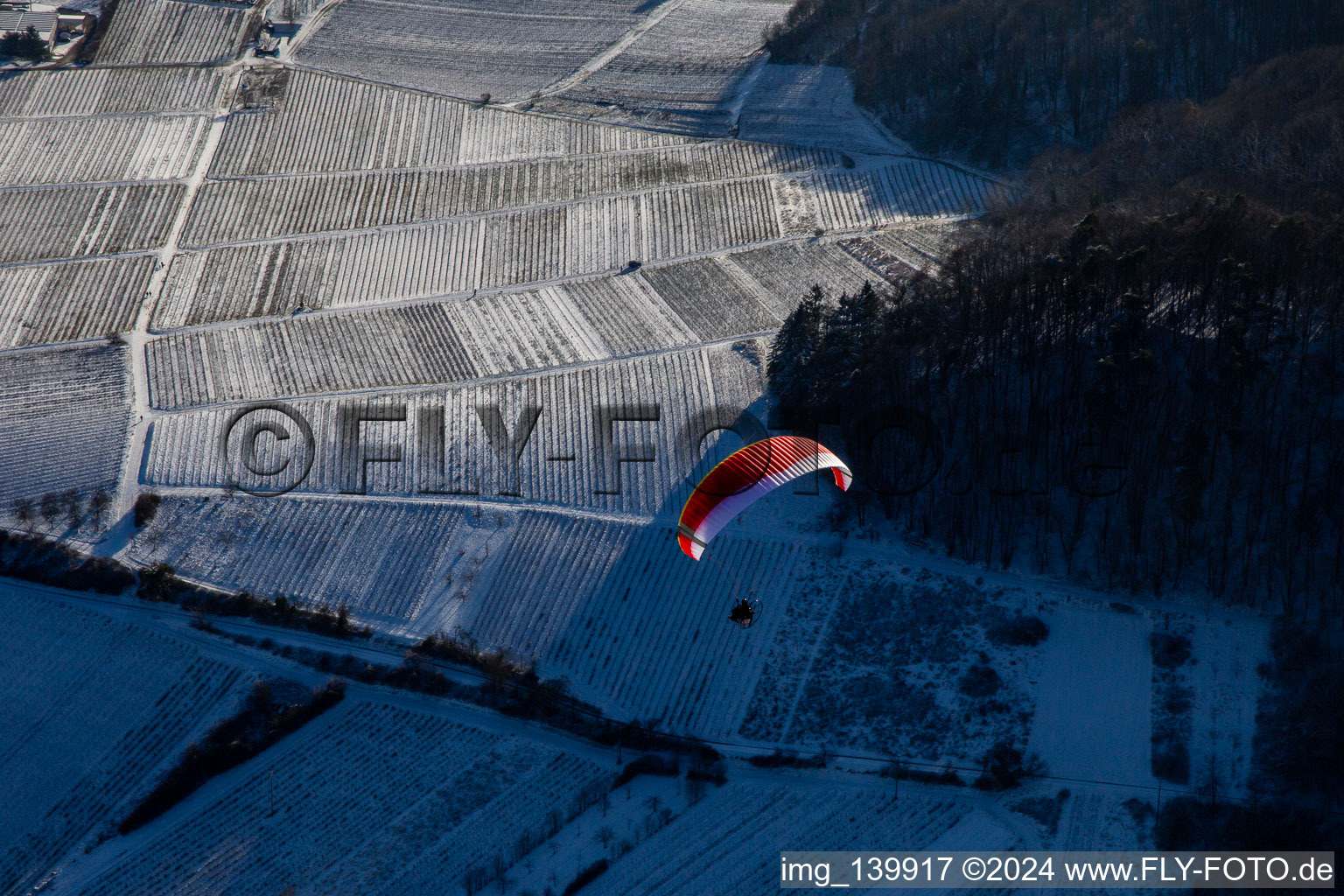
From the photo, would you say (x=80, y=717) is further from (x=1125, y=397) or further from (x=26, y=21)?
(x=26, y=21)

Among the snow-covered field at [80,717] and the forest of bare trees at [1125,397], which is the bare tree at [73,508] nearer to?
the snow-covered field at [80,717]

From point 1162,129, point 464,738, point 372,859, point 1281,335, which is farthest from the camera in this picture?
point 1162,129

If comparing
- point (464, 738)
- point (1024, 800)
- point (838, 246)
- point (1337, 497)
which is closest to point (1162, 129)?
point (838, 246)

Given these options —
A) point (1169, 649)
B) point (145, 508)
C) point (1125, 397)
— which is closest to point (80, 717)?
point (145, 508)

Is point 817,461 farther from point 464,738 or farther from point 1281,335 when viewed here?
point 1281,335

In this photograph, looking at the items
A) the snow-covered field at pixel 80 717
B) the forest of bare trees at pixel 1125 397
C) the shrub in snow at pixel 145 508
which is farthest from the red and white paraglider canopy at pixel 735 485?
the shrub in snow at pixel 145 508
